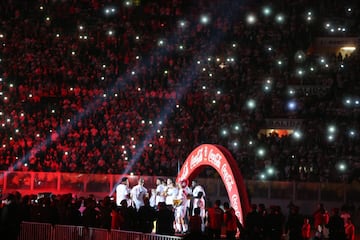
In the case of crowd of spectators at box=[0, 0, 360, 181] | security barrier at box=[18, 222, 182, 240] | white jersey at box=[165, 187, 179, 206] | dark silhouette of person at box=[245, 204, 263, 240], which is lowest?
security barrier at box=[18, 222, 182, 240]

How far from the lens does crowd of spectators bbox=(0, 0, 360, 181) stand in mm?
35781

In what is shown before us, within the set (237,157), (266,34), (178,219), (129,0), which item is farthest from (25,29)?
(178,219)

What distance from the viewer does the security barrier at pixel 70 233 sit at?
18.5m

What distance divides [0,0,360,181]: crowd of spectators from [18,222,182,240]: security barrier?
14.7 meters

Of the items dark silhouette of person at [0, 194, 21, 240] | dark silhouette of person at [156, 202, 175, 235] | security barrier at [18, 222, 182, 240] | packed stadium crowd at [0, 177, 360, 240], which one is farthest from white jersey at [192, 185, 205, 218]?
dark silhouette of person at [0, 194, 21, 240]

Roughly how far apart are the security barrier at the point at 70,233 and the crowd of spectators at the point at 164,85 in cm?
1468

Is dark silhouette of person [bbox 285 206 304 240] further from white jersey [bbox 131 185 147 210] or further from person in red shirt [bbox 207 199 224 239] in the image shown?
white jersey [bbox 131 185 147 210]

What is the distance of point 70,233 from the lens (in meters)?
19.9

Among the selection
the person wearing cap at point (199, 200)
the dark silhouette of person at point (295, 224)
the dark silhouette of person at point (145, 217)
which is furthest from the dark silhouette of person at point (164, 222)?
the person wearing cap at point (199, 200)

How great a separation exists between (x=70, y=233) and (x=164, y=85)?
71.5 ft

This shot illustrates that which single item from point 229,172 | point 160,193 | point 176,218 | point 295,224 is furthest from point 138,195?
point 295,224

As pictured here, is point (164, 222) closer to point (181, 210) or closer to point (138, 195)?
point (181, 210)

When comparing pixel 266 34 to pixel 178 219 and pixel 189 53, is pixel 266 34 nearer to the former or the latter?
pixel 189 53

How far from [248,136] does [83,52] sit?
41.4ft
